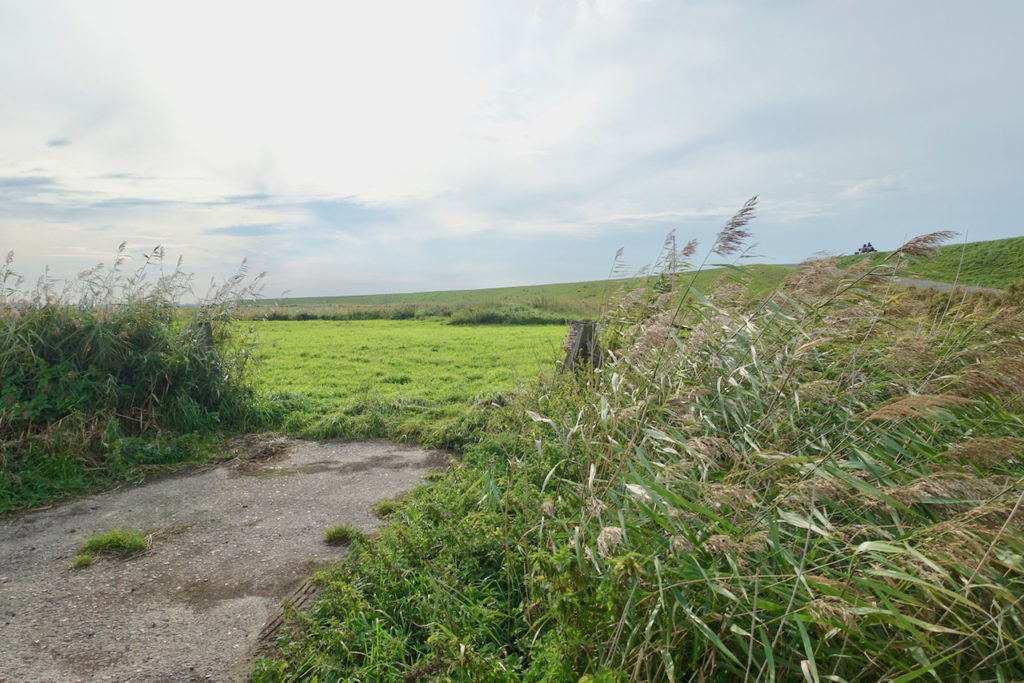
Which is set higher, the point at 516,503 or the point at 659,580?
the point at 659,580

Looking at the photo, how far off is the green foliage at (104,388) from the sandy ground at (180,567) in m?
0.58

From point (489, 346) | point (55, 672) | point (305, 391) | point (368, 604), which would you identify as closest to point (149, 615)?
point (55, 672)

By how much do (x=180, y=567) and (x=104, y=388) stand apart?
10.7 ft

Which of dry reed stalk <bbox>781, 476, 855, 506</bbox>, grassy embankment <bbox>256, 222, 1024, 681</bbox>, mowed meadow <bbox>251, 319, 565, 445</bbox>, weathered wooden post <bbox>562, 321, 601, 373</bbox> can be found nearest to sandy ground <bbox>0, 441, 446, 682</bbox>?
grassy embankment <bbox>256, 222, 1024, 681</bbox>

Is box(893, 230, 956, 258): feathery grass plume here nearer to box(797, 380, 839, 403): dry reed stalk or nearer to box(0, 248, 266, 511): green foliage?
box(797, 380, 839, 403): dry reed stalk

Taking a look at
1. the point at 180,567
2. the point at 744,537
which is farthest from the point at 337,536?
the point at 744,537

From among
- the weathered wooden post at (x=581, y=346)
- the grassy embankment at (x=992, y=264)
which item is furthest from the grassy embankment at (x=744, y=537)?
the grassy embankment at (x=992, y=264)

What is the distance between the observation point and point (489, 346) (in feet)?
48.8

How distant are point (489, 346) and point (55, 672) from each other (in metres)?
12.0

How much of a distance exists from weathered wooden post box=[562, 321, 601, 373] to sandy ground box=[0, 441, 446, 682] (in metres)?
1.83

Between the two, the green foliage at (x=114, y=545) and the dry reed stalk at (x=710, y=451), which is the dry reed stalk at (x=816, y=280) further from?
the green foliage at (x=114, y=545)

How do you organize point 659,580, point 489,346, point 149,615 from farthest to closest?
point 489,346 → point 149,615 → point 659,580

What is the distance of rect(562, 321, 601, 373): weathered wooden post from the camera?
21.8ft

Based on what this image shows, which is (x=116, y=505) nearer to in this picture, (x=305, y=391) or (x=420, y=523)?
(x=420, y=523)
